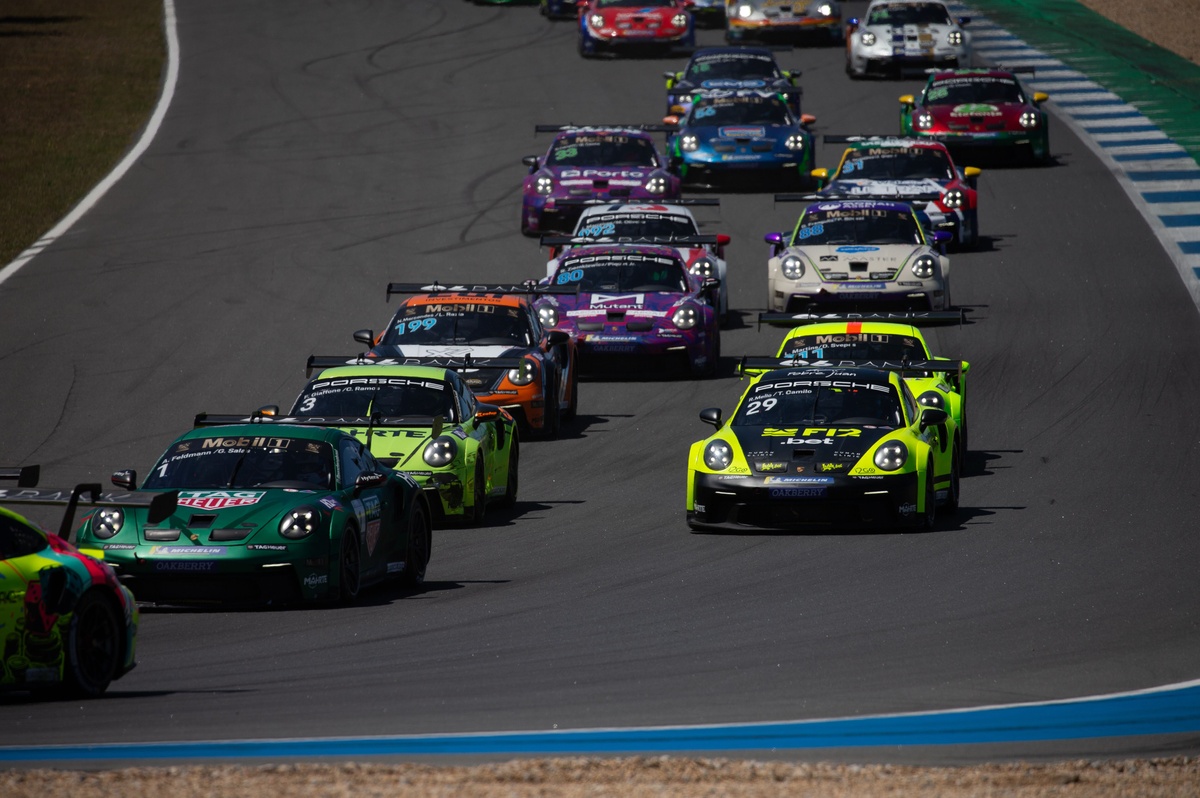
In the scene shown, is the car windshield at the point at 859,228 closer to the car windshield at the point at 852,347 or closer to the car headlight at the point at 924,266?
the car headlight at the point at 924,266

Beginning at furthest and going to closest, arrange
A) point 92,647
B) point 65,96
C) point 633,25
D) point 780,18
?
point 780,18 → point 633,25 → point 65,96 → point 92,647

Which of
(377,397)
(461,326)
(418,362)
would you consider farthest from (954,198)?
(377,397)

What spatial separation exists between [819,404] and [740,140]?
15255mm

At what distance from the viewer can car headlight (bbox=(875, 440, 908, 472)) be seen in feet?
48.7

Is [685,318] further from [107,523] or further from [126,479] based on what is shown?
[107,523]

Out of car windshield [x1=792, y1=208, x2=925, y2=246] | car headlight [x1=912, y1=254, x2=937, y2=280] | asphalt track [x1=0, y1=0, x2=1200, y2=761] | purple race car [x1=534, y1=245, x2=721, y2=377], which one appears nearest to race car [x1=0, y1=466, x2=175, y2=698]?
asphalt track [x1=0, y1=0, x2=1200, y2=761]

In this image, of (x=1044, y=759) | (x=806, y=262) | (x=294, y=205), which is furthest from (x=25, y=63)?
(x=1044, y=759)

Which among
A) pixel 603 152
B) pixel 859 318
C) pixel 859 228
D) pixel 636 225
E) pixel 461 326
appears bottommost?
pixel 636 225

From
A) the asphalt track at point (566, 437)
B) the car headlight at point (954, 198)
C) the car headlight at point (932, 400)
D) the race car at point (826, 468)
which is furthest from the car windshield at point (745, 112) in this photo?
the race car at point (826, 468)

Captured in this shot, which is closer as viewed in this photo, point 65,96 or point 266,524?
point 266,524

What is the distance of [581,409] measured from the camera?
21.6 metres

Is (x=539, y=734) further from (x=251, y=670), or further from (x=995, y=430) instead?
(x=995, y=430)

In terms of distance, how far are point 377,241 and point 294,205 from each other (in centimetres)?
256

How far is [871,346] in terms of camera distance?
1881 cm
